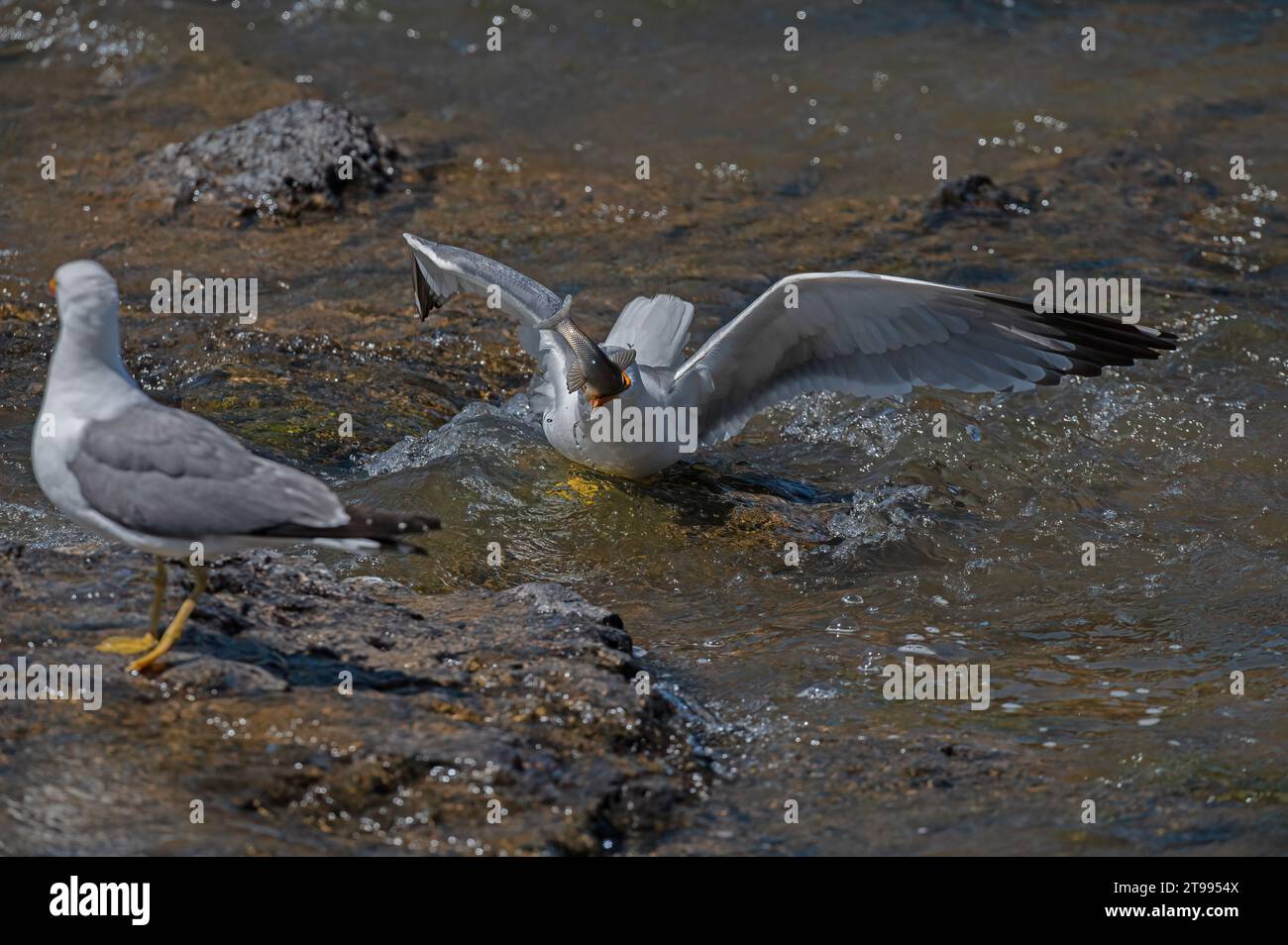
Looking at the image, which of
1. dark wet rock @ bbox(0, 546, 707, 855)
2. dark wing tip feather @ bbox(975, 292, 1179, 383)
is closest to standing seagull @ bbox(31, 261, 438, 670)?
dark wet rock @ bbox(0, 546, 707, 855)

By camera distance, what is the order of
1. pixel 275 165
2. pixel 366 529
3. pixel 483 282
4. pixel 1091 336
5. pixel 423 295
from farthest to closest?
pixel 275 165, pixel 423 295, pixel 483 282, pixel 1091 336, pixel 366 529

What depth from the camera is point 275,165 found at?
981 centimetres

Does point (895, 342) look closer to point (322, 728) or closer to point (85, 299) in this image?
point (322, 728)

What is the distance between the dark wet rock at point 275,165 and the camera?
970 centimetres

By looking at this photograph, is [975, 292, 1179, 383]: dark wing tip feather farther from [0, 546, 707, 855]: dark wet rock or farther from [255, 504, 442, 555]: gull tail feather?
[255, 504, 442, 555]: gull tail feather

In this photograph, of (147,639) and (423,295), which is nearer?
(147,639)

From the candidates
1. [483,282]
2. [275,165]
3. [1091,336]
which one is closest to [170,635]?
[483,282]

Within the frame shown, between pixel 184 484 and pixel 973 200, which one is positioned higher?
pixel 973 200

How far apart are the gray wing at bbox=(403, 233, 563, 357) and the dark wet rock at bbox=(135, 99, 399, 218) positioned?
259 cm

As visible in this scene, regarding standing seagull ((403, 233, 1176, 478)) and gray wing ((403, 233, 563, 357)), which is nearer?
standing seagull ((403, 233, 1176, 478))

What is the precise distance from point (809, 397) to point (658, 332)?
127cm

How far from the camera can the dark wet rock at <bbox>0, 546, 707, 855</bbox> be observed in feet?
11.6

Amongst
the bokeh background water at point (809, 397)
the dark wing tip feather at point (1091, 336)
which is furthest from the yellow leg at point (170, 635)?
the dark wing tip feather at point (1091, 336)

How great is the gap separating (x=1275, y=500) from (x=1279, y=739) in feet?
8.41
